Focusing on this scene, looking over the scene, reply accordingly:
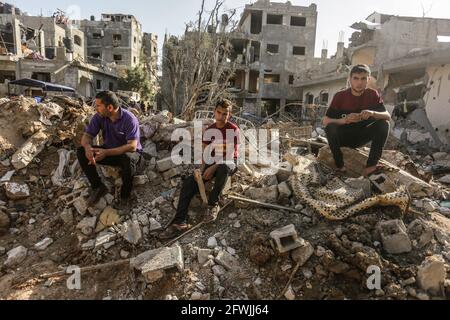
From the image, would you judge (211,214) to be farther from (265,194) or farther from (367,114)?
(367,114)

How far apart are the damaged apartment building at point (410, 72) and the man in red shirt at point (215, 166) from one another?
311 cm

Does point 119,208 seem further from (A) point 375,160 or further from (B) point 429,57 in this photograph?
(B) point 429,57

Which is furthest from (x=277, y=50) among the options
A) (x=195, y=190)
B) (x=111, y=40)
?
(x=195, y=190)

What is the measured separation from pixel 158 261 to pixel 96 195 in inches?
54.2

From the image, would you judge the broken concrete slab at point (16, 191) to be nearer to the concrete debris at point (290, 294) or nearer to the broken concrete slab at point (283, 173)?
the broken concrete slab at point (283, 173)

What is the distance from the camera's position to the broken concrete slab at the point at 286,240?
105 inches

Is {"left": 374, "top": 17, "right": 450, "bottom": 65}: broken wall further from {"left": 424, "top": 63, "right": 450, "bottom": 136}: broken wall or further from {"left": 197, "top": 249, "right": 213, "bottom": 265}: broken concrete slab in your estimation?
{"left": 197, "top": 249, "right": 213, "bottom": 265}: broken concrete slab

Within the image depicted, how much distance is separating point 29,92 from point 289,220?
1615 centimetres

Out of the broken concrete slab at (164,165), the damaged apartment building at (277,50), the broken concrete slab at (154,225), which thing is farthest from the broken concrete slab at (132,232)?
the damaged apartment building at (277,50)

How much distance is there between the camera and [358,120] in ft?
11.5

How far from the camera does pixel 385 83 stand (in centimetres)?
1093

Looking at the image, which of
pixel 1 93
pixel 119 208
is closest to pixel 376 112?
pixel 119 208

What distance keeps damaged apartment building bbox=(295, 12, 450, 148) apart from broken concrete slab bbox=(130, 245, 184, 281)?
4.41 m

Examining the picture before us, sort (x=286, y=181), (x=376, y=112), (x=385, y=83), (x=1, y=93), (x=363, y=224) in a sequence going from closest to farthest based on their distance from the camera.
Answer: (x=363, y=224), (x=376, y=112), (x=286, y=181), (x=385, y=83), (x=1, y=93)
